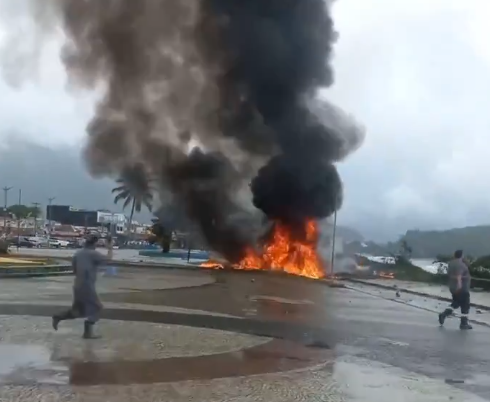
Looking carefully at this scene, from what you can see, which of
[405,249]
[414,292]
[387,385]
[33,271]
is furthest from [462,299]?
[405,249]

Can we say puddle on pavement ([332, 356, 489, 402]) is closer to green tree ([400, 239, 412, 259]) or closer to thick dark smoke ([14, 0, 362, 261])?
thick dark smoke ([14, 0, 362, 261])

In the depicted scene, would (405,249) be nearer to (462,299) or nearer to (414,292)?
(414,292)

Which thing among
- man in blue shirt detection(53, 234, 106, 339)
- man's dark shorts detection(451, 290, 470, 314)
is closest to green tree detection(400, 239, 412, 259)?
man's dark shorts detection(451, 290, 470, 314)

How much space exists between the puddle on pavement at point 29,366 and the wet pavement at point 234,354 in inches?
0.5

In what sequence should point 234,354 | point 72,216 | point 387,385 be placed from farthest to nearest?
1. point 72,216
2. point 234,354
3. point 387,385

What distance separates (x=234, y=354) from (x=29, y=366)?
2.63 m

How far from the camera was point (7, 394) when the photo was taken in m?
6.51

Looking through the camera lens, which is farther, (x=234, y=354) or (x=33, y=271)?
(x=33, y=271)

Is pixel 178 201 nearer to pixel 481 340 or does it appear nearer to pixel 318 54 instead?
pixel 318 54

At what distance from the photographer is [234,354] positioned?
921 cm

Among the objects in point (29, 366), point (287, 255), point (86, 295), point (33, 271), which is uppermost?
→ point (287, 255)

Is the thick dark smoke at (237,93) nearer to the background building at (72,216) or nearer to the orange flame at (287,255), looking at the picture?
the orange flame at (287,255)

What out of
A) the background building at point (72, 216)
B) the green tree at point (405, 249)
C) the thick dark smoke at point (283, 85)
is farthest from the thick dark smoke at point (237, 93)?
the background building at point (72, 216)

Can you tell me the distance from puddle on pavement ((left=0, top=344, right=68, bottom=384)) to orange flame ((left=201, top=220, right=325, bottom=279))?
26.0 m
